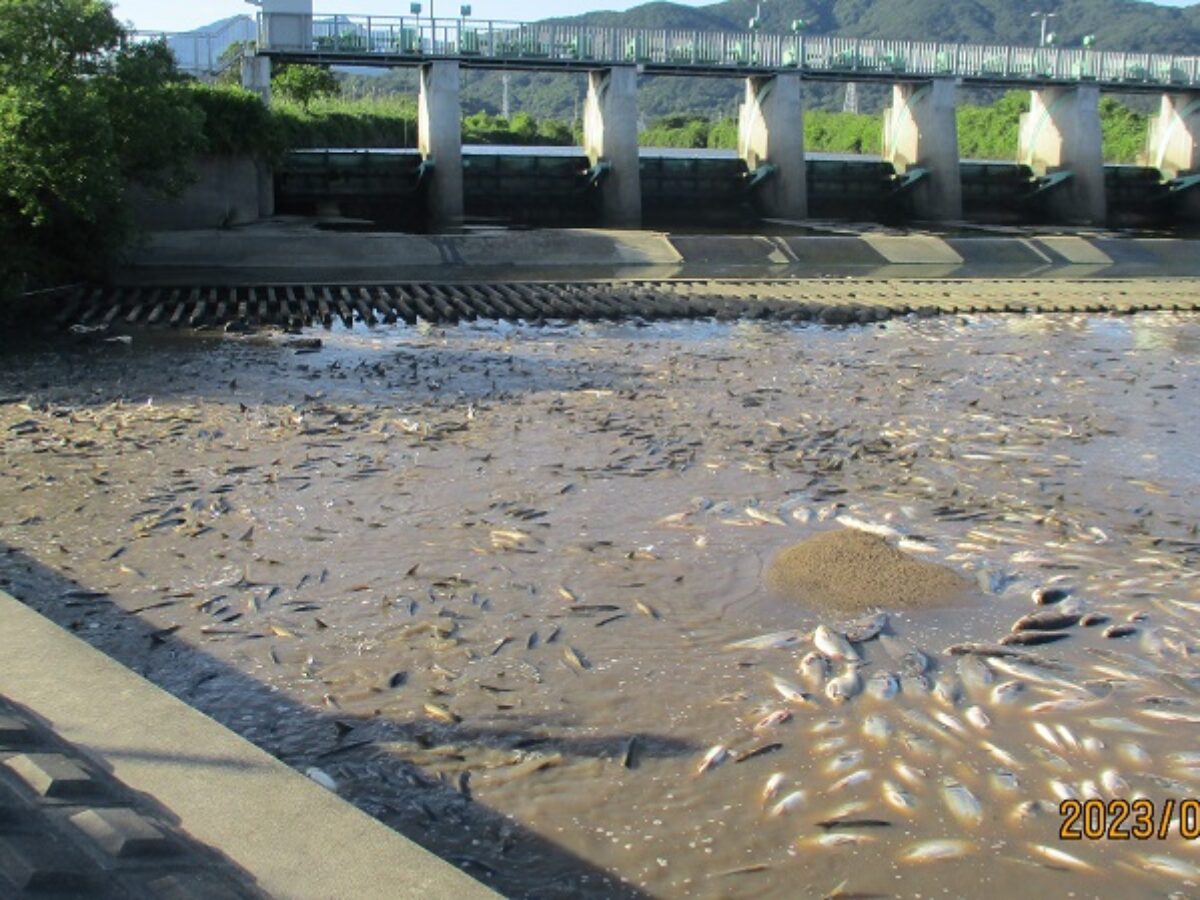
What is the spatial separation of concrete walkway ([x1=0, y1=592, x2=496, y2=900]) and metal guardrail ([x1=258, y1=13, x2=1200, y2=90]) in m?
29.4

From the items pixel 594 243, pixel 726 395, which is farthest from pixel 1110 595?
pixel 594 243

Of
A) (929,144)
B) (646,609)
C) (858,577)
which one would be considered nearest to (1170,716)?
(858,577)

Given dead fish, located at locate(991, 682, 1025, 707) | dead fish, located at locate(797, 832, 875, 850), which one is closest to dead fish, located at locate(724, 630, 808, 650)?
dead fish, located at locate(991, 682, 1025, 707)

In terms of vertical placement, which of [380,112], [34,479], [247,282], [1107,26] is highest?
[1107,26]

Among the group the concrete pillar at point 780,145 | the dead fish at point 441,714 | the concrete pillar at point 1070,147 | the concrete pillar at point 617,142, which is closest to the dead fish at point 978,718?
the dead fish at point 441,714

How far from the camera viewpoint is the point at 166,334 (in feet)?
52.1

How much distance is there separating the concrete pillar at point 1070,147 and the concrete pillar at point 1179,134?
11.9 ft

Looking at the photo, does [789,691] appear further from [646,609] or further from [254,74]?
[254,74]

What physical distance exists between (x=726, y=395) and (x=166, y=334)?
7454mm

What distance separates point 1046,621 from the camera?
654 centimetres

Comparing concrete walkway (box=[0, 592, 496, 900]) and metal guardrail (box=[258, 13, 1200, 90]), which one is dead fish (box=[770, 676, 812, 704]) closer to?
concrete walkway (box=[0, 592, 496, 900])

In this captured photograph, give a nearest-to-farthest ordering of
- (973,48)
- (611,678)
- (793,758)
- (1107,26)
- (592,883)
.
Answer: (592,883), (793,758), (611,678), (973,48), (1107,26)

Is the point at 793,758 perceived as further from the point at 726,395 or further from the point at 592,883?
the point at 726,395

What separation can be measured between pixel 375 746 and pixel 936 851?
87.5 inches
